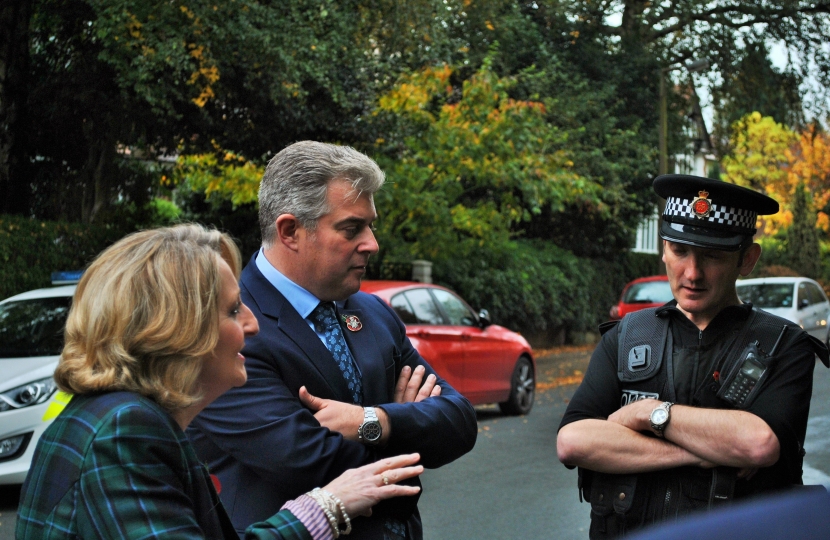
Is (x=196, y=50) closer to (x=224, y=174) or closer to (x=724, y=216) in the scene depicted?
(x=224, y=174)

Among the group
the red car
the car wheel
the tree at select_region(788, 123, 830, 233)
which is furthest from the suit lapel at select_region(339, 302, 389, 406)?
the tree at select_region(788, 123, 830, 233)

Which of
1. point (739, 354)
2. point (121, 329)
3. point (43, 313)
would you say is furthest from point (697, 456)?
point (43, 313)

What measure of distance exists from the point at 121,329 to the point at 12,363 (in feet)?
20.0

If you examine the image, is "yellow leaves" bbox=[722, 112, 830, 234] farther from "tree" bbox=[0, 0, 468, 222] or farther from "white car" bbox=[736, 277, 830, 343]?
"tree" bbox=[0, 0, 468, 222]

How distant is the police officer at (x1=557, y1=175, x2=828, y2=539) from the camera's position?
9.11 ft

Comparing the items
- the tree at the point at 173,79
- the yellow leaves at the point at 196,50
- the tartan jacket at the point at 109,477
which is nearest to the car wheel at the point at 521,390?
the tree at the point at 173,79

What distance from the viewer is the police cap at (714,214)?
3.01 metres

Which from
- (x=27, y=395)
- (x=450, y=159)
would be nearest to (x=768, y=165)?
(x=450, y=159)

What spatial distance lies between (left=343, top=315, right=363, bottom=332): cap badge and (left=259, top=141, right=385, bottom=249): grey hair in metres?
0.31

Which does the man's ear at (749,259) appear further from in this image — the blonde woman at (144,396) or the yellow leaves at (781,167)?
the yellow leaves at (781,167)

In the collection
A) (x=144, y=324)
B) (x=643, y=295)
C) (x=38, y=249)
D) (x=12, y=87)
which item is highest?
(x=12, y=87)

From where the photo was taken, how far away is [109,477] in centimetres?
176

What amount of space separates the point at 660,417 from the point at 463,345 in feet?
25.6

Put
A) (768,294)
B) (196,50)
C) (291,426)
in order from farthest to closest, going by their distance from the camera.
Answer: (768,294) < (196,50) < (291,426)
